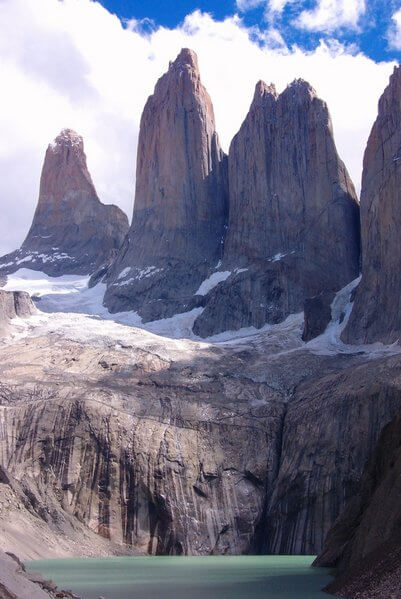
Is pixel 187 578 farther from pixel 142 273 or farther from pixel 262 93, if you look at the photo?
pixel 262 93

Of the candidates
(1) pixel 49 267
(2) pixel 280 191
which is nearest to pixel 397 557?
(2) pixel 280 191

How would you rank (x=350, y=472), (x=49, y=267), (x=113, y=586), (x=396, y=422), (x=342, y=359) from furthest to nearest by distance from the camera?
(x=49, y=267) → (x=342, y=359) → (x=350, y=472) → (x=396, y=422) → (x=113, y=586)

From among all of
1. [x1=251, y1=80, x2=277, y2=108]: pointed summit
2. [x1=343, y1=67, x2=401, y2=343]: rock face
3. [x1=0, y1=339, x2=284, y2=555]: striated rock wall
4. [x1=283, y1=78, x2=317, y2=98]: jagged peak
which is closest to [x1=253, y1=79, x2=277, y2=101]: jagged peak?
[x1=251, y1=80, x2=277, y2=108]: pointed summit

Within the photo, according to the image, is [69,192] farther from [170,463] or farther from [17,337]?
[170,463]

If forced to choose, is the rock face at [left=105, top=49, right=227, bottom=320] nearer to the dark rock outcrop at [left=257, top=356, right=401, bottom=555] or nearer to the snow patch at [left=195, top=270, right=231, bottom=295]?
the snow patch at [left=195, top=270, right=231, bottom=295]

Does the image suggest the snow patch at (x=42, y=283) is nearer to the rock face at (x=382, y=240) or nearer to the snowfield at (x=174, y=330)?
the snowfield at (x=174, y=330)

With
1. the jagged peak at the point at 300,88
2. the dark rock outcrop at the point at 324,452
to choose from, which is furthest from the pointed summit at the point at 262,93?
the dark rock outcrop at the point at 324,452
